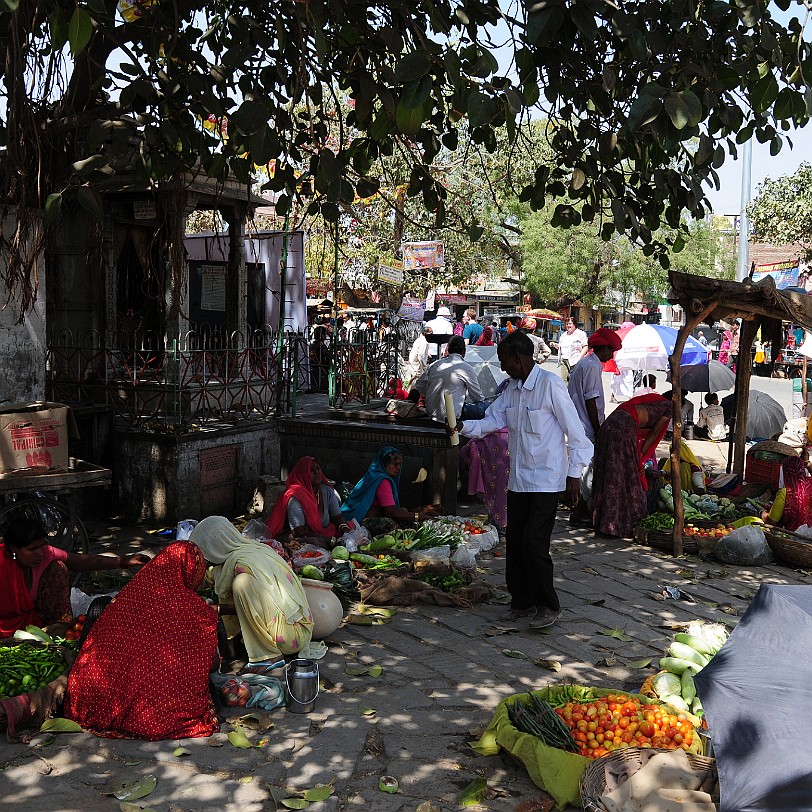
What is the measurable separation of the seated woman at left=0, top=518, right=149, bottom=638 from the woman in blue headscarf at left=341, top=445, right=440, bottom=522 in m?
2.83

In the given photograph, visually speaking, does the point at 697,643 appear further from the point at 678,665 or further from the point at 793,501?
the point at 793,501

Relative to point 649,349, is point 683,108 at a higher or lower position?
higher

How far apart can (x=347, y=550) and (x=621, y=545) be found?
2635 mm

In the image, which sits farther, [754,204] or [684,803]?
[754,204]

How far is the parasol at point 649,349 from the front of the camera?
49.6 ft

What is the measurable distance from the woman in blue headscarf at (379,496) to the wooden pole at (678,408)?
7.45 ft

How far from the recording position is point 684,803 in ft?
10.2

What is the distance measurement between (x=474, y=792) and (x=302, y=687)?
42.7 inches

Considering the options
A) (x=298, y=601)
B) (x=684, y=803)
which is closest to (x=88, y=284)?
(x=298, y=601)

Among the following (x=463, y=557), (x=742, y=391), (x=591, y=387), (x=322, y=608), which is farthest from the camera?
(x=742, y=391)

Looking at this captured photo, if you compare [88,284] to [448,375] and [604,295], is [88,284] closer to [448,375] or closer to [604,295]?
[448,375]

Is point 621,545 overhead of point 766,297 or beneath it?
beneath

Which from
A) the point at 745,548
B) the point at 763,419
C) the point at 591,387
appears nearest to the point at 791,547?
the point at 745,548

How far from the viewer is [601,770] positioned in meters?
3.37
